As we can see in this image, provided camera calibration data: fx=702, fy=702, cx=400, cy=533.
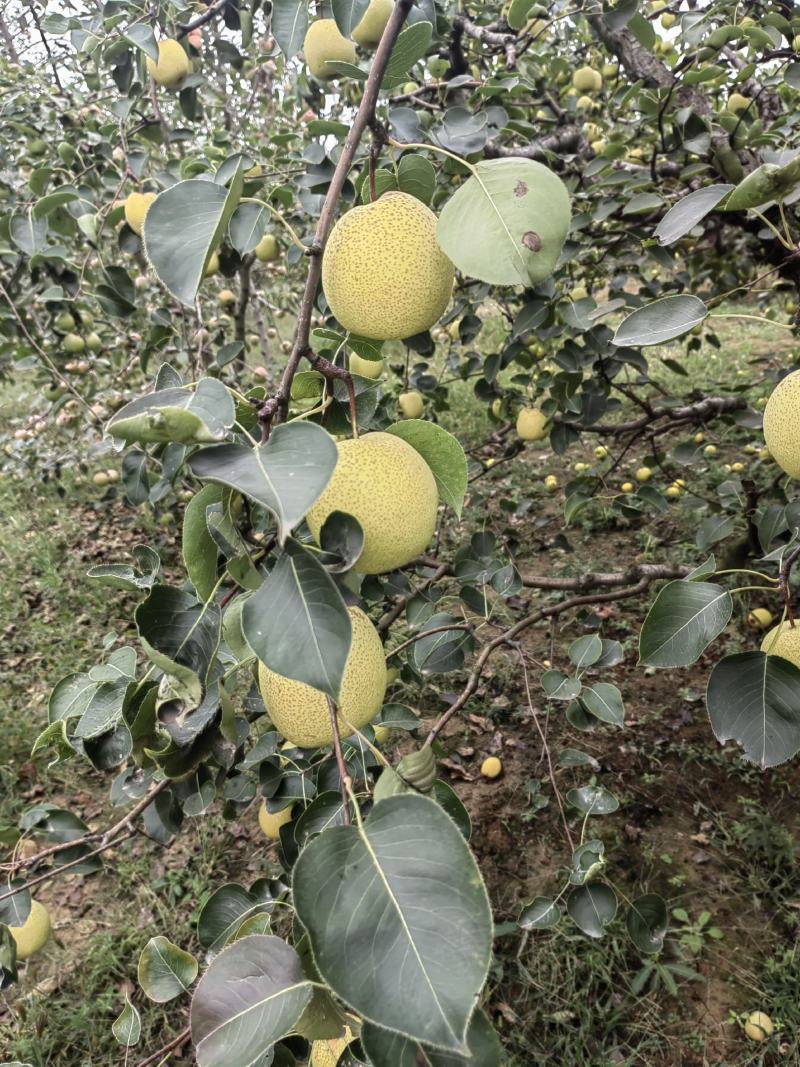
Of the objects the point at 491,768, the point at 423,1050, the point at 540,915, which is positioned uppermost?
the point at 423,1050

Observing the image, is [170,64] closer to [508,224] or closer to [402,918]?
[508,224]

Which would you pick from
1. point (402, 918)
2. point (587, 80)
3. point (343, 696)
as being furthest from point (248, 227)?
point (587, 80)

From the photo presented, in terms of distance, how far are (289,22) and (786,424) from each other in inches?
36.0

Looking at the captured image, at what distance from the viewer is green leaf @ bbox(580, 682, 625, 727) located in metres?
1.27

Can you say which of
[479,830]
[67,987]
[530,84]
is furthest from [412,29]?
[67,987]

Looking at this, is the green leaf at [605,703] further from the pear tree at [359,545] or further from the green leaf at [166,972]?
the green leaf at [166,972]

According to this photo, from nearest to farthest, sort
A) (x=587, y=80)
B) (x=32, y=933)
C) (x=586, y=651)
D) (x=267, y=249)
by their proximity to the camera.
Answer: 1. (x=586, y=651)
2. (x=32, y=933)
3. (x=267, y=249)
4. (x=587, y=80)

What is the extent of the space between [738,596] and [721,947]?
1387 mm

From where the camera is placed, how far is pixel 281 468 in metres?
0.55

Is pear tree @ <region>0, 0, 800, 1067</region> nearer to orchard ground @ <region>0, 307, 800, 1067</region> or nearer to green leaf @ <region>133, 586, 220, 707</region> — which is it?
green leaf @ <region>133, 586, 220, 707</region>

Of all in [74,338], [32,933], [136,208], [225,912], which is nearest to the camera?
[225,912]

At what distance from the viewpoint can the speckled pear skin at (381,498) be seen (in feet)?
2.42

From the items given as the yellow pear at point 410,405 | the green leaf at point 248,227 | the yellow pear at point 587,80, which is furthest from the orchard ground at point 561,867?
the yellow pear at point 587,80

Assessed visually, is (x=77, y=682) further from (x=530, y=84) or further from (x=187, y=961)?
(x=530, y=84)
